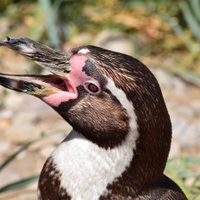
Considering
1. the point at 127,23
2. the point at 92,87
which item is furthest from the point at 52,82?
the point at 127,23

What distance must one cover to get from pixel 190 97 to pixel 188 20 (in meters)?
0.57

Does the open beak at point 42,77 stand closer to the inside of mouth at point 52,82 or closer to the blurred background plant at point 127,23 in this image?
the inside of mouth at point 52,82

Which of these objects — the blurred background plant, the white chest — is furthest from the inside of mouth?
the blurred background plant

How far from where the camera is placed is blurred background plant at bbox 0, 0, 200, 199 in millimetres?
5895

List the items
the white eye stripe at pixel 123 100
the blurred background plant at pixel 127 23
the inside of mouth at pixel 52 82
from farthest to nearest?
the blurred background plant at pixel 127 23 < the inside of mouth at pixel 52 82 < the white eye stripe at pixel 123 100

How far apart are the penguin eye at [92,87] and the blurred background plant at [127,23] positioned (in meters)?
2.83

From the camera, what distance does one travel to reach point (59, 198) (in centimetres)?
306

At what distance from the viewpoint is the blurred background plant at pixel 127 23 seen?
589 cm

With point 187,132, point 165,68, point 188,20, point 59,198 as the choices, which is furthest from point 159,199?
point 188,20

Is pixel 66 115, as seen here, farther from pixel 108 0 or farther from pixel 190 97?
pixel 108 0

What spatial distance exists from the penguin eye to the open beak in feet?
0.18

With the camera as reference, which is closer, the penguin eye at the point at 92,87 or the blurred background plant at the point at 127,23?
the penguin eye at the point at 92,87

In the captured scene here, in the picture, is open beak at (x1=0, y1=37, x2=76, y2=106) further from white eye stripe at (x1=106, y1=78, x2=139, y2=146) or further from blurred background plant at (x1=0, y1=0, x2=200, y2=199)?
blurred background plant at (x1=0, y1=0, x2=200, y2=199)

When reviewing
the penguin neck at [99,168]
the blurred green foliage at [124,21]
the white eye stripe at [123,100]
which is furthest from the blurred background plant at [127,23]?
the white eye stripe at [123,100]
